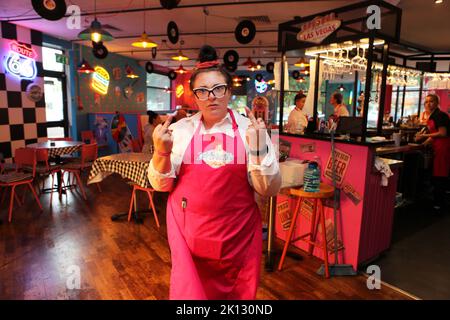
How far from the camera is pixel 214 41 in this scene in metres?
8.52

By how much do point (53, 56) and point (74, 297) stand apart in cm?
724

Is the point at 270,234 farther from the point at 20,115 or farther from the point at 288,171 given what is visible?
the point at 20,115

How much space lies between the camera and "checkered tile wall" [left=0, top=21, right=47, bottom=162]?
20.9 feet

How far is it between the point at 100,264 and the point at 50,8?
2.94m

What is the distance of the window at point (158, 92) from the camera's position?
13719 mm

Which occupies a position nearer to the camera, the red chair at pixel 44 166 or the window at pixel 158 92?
the red chair at pixel 44 166

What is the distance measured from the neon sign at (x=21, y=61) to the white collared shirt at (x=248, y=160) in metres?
6.55

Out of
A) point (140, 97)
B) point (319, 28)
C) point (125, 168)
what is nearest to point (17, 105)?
point (125, 168)

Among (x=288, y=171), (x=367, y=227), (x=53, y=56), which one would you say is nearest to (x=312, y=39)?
(x=288, y=171)

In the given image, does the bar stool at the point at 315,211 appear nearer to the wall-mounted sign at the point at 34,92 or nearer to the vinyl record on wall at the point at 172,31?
the vinyl record on wall at the point at 172,31

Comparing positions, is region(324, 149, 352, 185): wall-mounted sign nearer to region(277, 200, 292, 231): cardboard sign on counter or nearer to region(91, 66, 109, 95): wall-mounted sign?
region(277, 200, 292, 231): cardboard sign on counter

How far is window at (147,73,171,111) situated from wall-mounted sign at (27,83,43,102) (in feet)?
21.3

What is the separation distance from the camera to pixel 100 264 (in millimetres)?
3141

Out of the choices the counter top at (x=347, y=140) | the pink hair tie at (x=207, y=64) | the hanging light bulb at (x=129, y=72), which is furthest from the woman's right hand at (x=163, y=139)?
the hanging light bulb at (x=129, y=72)
